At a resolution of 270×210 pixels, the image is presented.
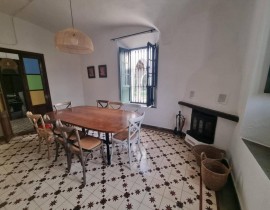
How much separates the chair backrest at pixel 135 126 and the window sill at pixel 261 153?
4.27 feet

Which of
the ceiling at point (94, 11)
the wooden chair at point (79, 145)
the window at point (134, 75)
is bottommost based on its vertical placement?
the wooden chair at point (79, 145)

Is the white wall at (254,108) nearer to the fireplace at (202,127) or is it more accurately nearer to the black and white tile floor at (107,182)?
the black and white tile floor at (107,182)

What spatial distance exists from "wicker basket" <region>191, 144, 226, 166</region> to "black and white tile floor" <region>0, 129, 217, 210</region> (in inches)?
7.4

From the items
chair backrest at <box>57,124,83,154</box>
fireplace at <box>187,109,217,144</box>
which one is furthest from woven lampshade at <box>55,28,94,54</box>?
fireplace at <box>187,109,217,144</box>

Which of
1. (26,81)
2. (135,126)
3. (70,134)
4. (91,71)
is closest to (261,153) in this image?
(135,126)

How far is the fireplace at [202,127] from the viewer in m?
2.24

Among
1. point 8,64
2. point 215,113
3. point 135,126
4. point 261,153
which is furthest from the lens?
point 8,64

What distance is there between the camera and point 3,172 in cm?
195

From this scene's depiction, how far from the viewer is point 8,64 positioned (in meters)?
3.04

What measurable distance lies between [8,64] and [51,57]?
39.3 inches

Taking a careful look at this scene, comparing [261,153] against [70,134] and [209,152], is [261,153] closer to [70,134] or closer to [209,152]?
[209,152]

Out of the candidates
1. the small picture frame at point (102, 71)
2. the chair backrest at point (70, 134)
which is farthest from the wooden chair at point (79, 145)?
the small picture frame at point (102, 71)

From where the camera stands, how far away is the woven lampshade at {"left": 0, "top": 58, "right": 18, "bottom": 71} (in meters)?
2.96

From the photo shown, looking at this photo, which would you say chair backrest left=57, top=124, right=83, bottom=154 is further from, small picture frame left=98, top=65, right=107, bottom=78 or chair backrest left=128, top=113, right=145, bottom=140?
small picture frame left=98, top=65, right=107, bottom=78
